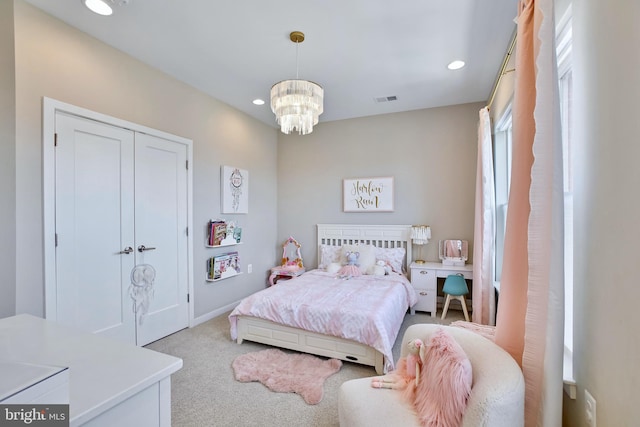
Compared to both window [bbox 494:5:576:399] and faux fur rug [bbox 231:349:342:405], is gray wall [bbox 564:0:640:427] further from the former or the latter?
faux fur rug [bbox 231:349:342:405]

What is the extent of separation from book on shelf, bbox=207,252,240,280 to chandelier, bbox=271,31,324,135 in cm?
203

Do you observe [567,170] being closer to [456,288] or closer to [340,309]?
[340,309]

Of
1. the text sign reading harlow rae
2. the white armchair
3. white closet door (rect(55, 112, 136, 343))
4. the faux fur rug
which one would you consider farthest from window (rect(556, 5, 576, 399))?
white closet door (rect(55, 112, 136, 343))

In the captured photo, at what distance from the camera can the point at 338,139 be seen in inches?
181

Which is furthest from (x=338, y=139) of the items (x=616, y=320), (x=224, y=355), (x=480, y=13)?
(x=616, y=320)

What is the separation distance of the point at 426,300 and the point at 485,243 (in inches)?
47.7

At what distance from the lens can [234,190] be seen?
4004 mm

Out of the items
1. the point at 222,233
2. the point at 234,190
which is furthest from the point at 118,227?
the point at 234,190

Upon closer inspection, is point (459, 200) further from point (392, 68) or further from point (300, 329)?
point (300, 329)

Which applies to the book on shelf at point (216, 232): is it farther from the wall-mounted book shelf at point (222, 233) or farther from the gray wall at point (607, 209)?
the gray wall at point (607, 209)

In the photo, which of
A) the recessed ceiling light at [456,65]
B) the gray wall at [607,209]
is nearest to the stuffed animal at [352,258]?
the recessed ceiling light at [456,65]

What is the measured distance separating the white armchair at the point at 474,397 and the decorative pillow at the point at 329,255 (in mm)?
2555

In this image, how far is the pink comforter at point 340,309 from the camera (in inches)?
92.4

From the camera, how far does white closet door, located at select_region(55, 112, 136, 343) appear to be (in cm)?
229
